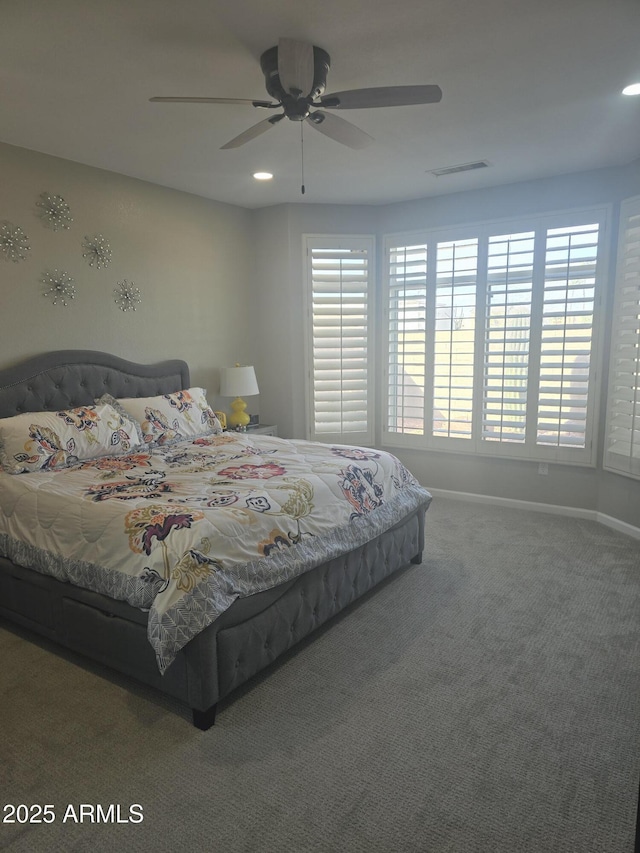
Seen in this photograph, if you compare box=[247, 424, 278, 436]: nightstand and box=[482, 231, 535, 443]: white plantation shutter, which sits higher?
box=[482, 231, 535, 443]: white plantation shutter

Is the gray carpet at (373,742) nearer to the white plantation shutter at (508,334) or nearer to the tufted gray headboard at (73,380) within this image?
the tufted gray headboard at (73,380)

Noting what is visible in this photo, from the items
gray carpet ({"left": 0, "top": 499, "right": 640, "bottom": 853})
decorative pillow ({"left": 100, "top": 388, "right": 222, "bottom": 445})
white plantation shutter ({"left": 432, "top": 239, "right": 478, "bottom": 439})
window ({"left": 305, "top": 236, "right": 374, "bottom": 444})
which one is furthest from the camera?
window ({"left": 305, "top": 236, "right": 374, "bottom": 444})

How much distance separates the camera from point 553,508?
478cm

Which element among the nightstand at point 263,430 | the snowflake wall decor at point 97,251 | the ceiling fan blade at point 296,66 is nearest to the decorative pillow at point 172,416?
the nightstand at point 263,430

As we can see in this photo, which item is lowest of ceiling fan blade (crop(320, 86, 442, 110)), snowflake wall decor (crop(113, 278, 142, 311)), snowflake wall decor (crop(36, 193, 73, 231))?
snowflake wall decor (crop(113, 278, 142, 311))

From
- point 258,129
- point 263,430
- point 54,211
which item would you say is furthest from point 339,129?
point 263,430

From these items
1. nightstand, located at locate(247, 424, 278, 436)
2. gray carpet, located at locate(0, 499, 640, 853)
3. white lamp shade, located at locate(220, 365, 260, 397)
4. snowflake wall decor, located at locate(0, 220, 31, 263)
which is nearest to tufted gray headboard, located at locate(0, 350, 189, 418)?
white lamp shade, located at locate(220, 365, 260, 397)

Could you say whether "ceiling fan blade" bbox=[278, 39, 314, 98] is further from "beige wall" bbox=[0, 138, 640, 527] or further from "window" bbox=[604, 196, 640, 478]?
"window" bbox=[604, 196, 640, 478]

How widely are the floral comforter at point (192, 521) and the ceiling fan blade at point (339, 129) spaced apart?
1745 mm

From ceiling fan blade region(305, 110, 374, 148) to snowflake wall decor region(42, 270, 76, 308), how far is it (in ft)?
7.25

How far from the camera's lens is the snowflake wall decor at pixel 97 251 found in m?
4.06

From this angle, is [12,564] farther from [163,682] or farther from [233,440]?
[233,440]

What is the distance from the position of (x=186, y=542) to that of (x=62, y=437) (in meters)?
1.63

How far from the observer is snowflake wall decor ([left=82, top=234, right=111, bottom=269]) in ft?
13.3
